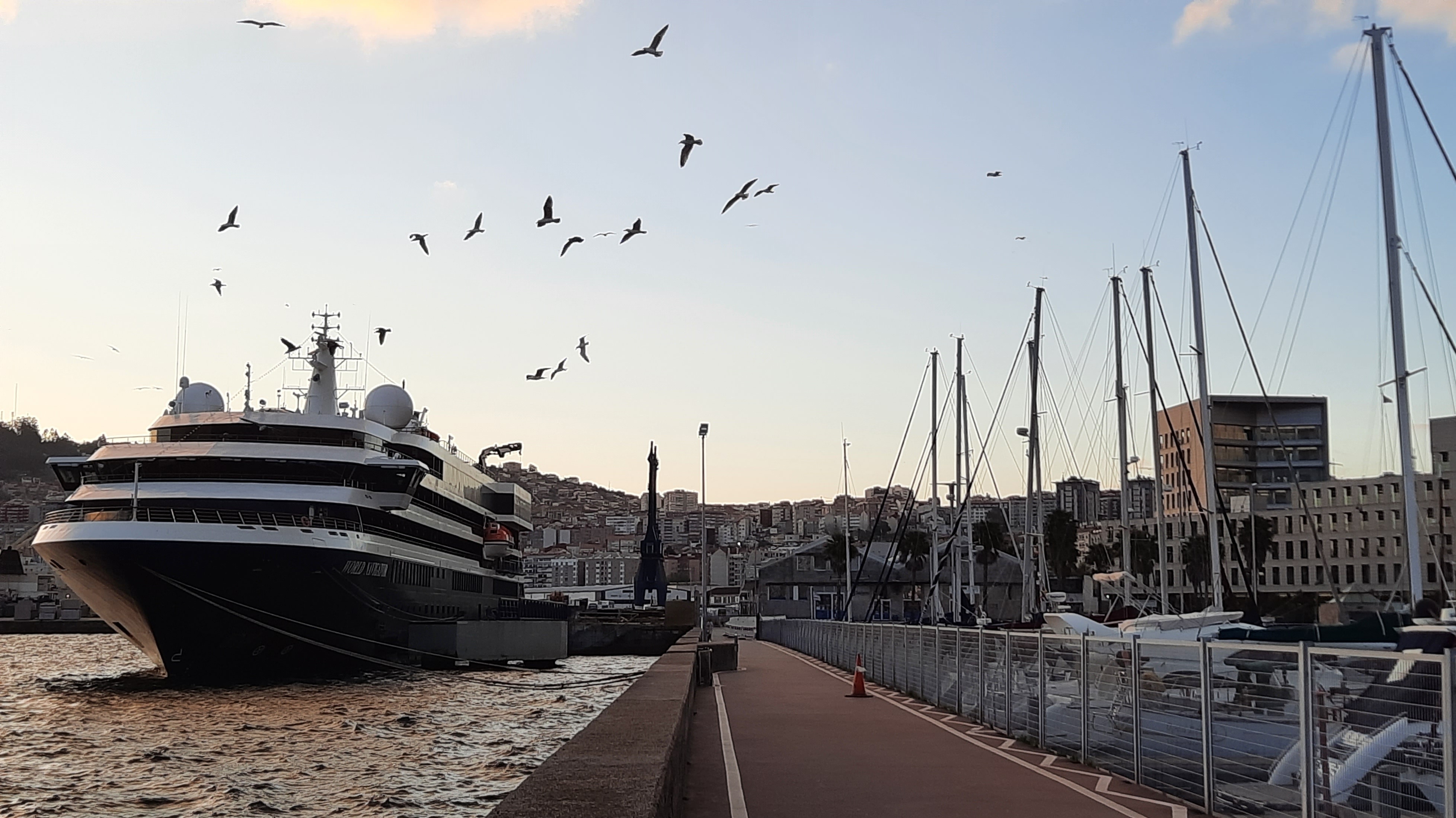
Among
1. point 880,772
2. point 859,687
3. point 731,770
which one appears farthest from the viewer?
point 859,687

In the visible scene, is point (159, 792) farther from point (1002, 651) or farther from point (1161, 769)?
point (1161, 769)

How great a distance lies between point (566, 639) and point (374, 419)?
39.6 feet

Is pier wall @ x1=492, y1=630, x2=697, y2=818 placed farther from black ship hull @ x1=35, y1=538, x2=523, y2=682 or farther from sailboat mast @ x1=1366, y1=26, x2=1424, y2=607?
black ship hull @ x1=35, y1=538, x2=523, y2=682

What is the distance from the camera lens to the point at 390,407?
53.6 metres

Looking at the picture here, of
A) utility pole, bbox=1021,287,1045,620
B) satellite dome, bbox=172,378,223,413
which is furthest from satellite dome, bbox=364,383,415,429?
utility pole, bbox=1021,287,1045,620

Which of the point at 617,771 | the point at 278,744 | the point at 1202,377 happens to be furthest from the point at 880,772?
the point at 1202,377

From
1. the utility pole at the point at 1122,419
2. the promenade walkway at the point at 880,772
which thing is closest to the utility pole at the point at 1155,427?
the utility pole at the point at 1122,419

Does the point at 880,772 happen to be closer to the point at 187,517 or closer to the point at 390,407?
the point at 187,517

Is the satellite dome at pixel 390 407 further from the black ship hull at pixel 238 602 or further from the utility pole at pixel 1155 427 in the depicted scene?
the utility pole at pixel 1155 427

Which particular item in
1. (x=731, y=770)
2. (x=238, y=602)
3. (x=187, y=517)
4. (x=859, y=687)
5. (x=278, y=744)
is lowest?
(x=278, y=744)

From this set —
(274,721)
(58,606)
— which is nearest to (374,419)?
(274,721)

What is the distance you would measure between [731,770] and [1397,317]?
66.8ft

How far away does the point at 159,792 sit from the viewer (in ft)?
66.2

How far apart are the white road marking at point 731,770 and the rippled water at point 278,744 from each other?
3521mm
